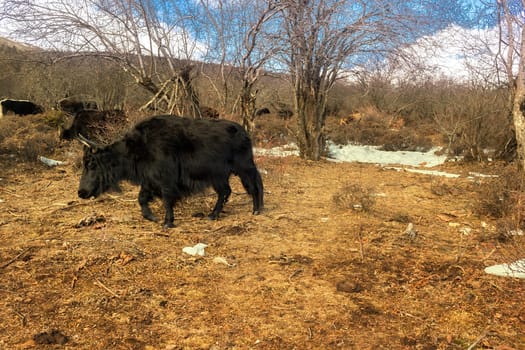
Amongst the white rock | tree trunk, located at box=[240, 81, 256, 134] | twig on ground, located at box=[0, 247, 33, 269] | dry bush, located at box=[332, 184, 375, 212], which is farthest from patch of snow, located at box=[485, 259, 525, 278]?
tree trunk, located at box=[240, 81, 256, 134]

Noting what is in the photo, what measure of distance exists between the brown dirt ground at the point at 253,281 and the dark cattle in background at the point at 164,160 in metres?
0.41

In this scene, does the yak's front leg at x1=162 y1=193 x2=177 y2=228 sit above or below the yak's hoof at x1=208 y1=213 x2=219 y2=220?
above

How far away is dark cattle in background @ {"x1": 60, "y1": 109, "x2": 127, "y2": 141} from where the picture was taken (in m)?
8.68

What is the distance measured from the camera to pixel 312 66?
35.6 ft

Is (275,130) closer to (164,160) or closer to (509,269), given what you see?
(164,160)

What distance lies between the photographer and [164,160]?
4859 mm

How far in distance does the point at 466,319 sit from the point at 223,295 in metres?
1.80

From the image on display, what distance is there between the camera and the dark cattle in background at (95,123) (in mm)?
8680

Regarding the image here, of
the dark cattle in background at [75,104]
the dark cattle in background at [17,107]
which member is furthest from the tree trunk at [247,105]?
the dark cattle in background at [17,107]

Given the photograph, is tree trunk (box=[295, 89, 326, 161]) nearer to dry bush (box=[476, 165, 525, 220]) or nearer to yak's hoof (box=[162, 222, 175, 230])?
dry bush (box=[476, 165, 525, 220])

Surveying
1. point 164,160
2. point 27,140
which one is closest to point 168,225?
point 164,160

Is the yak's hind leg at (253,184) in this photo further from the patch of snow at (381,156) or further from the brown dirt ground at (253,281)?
the patch of snow at (381,156)

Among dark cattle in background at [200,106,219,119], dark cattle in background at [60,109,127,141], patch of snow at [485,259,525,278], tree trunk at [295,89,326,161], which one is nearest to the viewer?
patch of snow at [485,259,525,278]

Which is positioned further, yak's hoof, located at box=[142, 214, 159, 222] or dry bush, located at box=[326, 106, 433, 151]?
dry bush, located at box=[326, 106, 433, 151]
